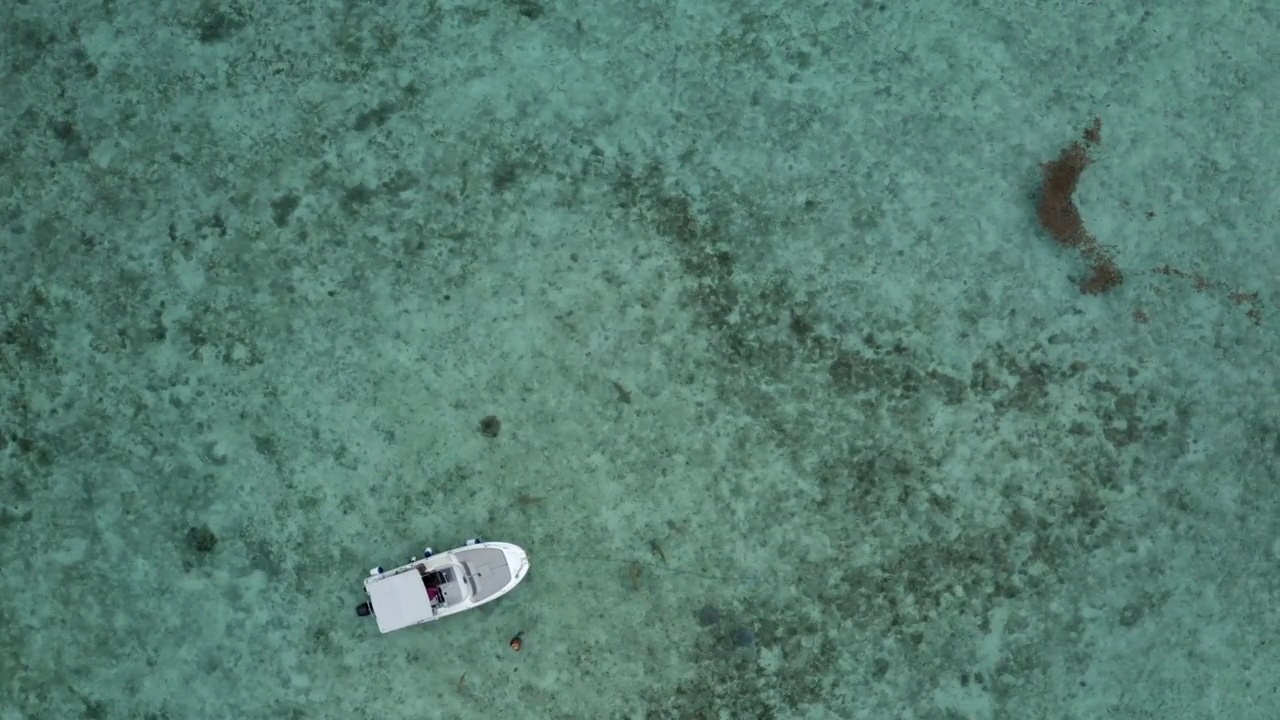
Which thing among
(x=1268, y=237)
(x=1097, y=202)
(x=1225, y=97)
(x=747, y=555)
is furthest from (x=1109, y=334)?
(x=747, y=555)

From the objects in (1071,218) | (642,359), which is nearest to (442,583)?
(642,359)

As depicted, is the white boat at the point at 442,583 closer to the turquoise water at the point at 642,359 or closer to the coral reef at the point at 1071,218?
the turquoise water at the point at 642,359

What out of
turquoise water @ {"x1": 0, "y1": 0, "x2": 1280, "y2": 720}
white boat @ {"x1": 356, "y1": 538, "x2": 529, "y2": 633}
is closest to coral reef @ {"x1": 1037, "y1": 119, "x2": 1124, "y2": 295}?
turquoise water @ {"x1": 0, "y1": 0, "x2": 1280, "y2": 720}

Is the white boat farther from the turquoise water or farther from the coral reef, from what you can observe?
the coral reef

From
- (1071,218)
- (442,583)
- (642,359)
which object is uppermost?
(1071,218)

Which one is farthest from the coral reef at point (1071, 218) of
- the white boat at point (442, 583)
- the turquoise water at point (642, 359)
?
the white boat at point (442, 583)

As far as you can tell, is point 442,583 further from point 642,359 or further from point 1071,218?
point 1071,218
